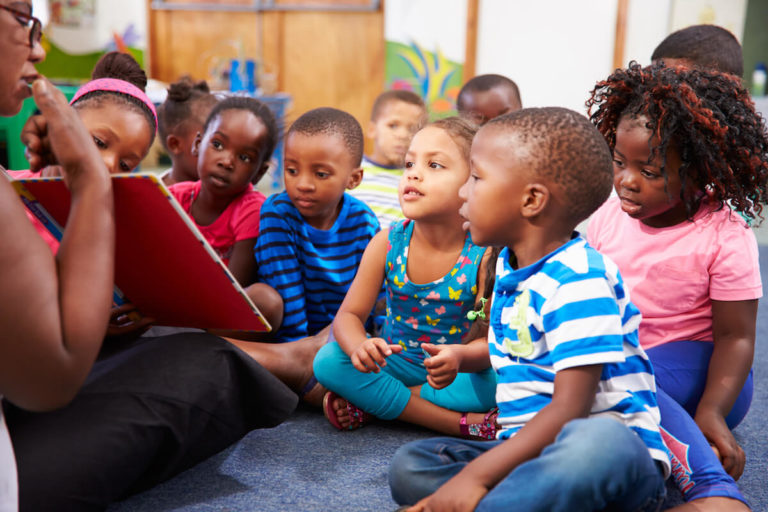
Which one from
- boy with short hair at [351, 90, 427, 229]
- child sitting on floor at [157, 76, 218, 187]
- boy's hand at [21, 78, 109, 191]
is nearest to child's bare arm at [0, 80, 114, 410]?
boy's hand at [21, 78, 109, 191]

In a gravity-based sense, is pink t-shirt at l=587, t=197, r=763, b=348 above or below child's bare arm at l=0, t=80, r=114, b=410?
below

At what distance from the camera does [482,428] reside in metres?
1.25

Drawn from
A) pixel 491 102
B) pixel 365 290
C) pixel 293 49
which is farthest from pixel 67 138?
pixel 293 49

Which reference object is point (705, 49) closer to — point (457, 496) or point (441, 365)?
point (441, 365)

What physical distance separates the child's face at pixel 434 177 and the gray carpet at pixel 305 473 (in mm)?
440

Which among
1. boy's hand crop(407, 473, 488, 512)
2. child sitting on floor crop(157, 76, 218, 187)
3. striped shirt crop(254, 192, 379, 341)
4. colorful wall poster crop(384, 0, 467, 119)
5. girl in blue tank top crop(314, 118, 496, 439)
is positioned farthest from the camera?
colorful wall poster crop(384, 0, 467, 119)

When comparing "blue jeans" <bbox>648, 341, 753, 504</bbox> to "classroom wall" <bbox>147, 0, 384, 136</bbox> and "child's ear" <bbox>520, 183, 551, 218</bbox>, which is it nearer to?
"child's ear" <bbox>520, 183, 551, 218</bbox>

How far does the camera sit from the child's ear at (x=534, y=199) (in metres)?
0.93

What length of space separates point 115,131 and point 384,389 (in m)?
0.73

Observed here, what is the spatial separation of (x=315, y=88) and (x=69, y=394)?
15.3ft

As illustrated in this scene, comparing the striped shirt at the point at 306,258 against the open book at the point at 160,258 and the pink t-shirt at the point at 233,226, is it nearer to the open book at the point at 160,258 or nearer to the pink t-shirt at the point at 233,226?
the pink t-shirt at the point at 233,226

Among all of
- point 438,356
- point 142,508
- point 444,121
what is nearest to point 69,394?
point 142,508

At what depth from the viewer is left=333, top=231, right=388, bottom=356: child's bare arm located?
4.26 feet

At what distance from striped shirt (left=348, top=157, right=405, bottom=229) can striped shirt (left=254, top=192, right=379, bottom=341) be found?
30cm
